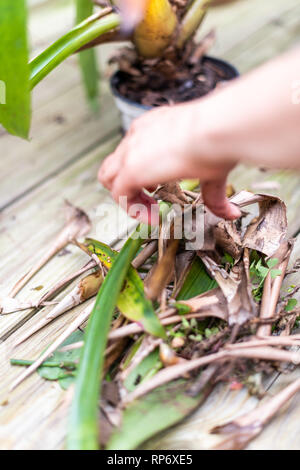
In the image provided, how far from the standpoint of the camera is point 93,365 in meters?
0.50

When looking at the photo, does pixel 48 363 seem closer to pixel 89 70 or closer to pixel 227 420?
pixel 227 420

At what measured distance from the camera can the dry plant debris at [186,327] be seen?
1.71 feet

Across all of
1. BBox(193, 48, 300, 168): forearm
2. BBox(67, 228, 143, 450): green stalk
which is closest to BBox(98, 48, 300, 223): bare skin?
BBox(193, 48, 300, 168): forearm

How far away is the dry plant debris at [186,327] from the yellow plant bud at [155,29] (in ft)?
1.20

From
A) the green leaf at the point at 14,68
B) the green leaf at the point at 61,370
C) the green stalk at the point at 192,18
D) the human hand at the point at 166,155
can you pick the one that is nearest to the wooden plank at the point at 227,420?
the green leaf at the point at 61,370

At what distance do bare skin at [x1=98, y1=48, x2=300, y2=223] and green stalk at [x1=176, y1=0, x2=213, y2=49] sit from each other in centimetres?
52

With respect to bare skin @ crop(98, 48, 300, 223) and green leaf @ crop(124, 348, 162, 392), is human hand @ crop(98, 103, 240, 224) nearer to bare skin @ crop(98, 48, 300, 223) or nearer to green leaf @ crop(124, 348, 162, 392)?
bare skin @ crop(98, 48, 300, 223)

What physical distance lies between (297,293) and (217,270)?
14cm

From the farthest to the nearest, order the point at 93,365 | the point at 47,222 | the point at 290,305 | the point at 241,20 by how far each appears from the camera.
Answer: the point at 241,20
the point at 47,222
the point at 290,305
the point at 93,365

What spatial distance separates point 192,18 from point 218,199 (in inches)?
21.3

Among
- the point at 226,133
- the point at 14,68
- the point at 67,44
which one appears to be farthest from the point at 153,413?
the point at 67,44

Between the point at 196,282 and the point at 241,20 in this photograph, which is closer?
the point at 196,282

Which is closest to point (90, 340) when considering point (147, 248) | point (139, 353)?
point (139, 353)

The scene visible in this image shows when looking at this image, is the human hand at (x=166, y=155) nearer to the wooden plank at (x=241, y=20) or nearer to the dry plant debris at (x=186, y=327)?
the dry plant debris at (x=186, y=327)
